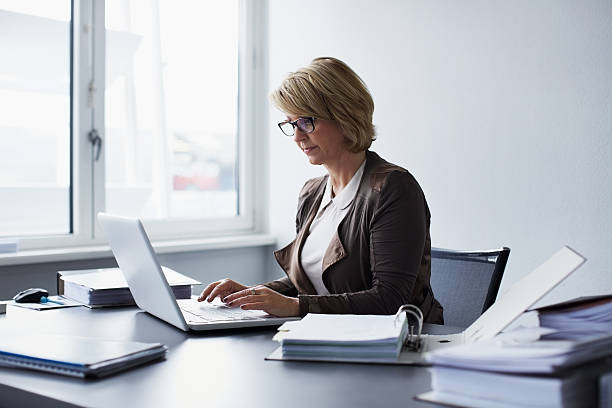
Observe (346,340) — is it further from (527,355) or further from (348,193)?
(348,193)

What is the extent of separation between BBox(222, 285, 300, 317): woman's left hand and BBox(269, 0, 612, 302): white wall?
4.30 ft

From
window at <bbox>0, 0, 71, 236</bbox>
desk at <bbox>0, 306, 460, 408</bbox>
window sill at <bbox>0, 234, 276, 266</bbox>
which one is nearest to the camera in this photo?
desk at <bbox>0, 306, 460, 408</bbox>

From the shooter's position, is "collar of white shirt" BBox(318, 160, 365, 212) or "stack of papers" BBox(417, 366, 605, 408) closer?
"stack of papers" BBox(417, 366, 605, 408)

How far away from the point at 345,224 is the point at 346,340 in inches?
29.6

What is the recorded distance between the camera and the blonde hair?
1.95 metres

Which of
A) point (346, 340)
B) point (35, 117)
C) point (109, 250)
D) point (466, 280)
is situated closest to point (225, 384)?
point (346, 340)

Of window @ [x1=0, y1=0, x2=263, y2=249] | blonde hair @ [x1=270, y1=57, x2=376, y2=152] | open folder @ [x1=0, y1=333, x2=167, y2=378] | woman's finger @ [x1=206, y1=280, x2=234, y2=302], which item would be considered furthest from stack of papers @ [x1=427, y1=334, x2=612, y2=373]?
window @ [x1=0, y1=0, x2=263, y2=249]

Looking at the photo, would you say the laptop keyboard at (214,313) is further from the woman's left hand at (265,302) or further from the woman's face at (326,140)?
the woman's face at (326,140)

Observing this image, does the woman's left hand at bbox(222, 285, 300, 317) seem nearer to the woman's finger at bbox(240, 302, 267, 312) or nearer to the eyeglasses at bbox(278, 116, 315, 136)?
the woman's finger at bbox(240, 302, 267, 312)

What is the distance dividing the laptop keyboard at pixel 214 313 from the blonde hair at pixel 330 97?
25.0 inches

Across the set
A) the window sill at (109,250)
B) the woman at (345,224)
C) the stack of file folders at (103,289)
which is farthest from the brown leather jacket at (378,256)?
the window sill at (109,250)

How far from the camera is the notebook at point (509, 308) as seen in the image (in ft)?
3.32

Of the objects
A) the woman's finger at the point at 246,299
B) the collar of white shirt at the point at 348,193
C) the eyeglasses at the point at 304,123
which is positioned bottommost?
the woman's finger at the point at 246,299

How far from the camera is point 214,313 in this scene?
154 centimetres
